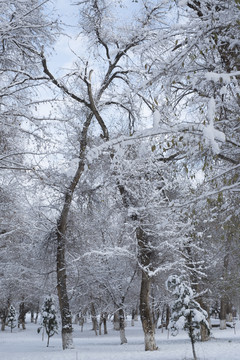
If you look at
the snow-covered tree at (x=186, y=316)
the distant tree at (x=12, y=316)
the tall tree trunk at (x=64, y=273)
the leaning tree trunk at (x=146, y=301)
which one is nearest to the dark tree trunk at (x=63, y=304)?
the tall tree trunk at (x=64, y=273)

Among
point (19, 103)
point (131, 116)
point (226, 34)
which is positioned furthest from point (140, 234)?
point (226, 34)

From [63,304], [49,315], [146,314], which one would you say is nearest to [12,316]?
[49,315]

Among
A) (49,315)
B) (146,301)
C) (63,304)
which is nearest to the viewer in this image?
(146,301)

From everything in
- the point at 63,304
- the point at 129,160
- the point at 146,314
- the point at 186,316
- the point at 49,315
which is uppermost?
the point at 129,160

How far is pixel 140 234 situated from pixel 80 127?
699 cm

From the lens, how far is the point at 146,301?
15.1 metres

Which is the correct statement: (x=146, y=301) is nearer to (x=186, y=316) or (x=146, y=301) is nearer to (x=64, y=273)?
(x=186, y=316)

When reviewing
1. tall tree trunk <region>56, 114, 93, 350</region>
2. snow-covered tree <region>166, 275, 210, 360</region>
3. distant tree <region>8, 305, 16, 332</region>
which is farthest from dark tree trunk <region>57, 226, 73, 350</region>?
distant tree <region>8, 305, 16, 332</region>

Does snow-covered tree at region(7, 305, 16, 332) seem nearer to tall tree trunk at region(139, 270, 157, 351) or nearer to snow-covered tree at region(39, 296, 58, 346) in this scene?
snow-covered tree at region(39, 296, 58, 346)

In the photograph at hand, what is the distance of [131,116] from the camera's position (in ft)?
58.3

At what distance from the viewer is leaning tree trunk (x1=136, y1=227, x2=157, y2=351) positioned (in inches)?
588

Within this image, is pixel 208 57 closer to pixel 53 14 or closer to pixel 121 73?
pixel 53 14

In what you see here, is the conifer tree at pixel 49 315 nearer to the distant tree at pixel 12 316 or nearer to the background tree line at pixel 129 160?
the background tree line at pixel 129 160

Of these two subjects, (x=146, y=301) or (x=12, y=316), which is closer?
(x=146, y=301)
